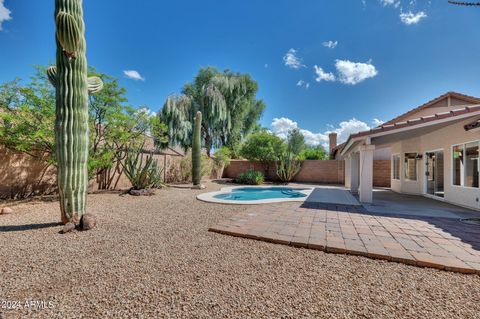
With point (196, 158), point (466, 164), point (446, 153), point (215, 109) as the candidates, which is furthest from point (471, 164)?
point (215, 109)

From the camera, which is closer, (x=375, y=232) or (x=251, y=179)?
(x=375, y=232)

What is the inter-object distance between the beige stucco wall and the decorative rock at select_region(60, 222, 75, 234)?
11562mm

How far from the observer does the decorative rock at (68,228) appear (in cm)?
405

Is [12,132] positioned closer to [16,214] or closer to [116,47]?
[16,214]

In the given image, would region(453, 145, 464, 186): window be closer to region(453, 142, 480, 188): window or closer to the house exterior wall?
region(453, 142, 480, 188): window

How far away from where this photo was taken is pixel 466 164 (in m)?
7.05

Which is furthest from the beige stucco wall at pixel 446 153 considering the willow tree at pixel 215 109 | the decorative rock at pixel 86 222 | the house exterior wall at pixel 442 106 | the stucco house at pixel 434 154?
the willow tree at pixel 215 109

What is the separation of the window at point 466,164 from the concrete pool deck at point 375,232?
1.55 metres

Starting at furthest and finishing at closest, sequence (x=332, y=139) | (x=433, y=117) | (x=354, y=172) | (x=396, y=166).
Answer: (x=332, y=139) → (x=396, y=166) → (x=354, y=172) → (x=433, y=117)

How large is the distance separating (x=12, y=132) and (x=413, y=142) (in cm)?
1697

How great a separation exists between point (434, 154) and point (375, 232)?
796cm

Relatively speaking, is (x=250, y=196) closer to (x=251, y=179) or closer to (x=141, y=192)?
(x=251, y=179)

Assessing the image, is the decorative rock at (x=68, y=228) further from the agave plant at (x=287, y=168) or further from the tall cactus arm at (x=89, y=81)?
the agave plant at (x=287, y=168)

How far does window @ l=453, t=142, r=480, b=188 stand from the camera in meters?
6.69
